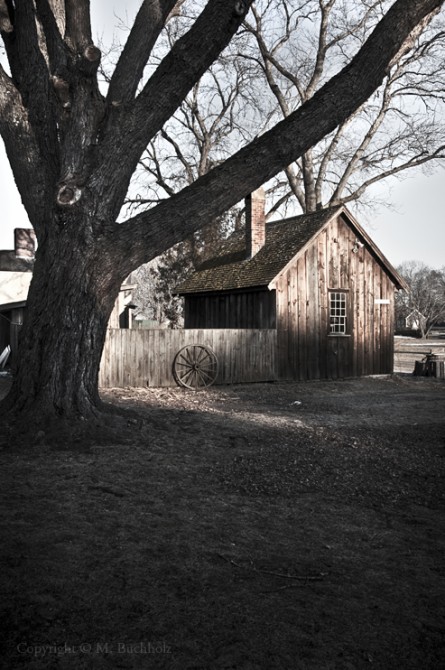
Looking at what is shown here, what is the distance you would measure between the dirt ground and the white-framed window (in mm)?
11616

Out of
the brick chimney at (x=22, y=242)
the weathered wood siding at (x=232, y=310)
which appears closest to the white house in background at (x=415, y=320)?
the weathered wood siding at (x=232, y=310)

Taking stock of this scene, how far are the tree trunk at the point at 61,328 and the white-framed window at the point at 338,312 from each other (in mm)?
13283

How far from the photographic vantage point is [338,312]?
66.0ft

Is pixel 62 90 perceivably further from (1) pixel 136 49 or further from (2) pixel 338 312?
(2) pixel 338 312

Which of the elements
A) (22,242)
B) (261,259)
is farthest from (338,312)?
(22,242)

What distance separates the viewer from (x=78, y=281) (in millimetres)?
7664

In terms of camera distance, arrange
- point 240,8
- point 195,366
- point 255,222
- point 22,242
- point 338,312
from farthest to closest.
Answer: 1. point 22,242
2. point 255,222
3. point 338,312
4. point 195,366
5. point 240,8

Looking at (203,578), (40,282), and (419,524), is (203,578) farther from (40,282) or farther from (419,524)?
(40,282)

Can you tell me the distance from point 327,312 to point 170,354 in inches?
254

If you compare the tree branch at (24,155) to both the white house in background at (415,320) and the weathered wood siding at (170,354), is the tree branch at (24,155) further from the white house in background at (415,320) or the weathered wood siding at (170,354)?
the white house in background at (415,320)

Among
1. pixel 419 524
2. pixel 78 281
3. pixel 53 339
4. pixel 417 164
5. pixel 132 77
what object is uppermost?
pixel 417 164

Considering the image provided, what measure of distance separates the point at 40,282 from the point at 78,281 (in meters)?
0.63

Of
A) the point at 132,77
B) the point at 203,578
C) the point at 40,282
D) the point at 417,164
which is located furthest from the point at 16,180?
the point at 417,164

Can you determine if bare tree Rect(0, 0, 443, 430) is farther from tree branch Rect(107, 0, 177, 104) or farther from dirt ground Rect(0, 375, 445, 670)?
dirt ground Rect(0, 375, 445, 670)
